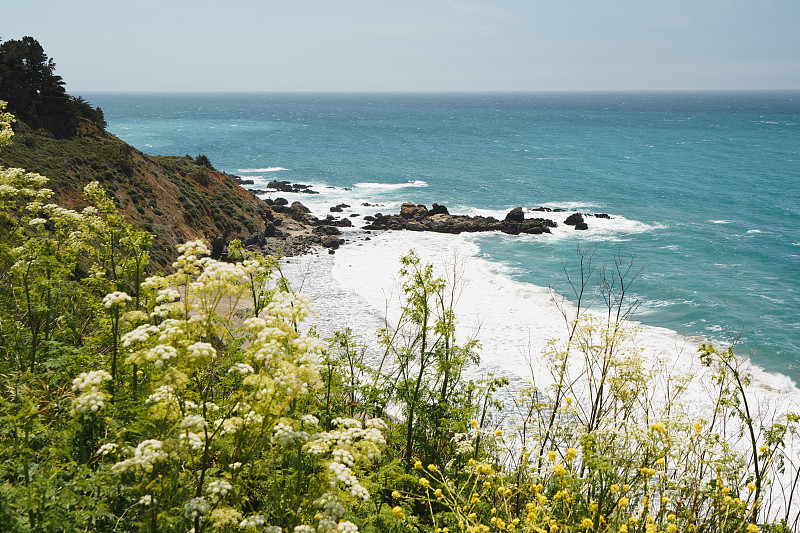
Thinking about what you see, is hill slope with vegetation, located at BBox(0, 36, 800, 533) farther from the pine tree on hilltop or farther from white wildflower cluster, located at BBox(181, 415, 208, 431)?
the pine tree on hilltop

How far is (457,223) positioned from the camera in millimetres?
50750

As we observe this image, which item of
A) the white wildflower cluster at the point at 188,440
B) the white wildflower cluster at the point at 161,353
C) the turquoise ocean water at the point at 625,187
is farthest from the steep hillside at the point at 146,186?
the white wildflower cluster at the point at 188,440

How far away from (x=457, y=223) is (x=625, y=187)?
105 feet

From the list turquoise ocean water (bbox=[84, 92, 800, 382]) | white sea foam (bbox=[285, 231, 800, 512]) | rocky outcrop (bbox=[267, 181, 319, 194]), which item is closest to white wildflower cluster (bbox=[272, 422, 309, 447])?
turquoise ocean water (bbox=[84, 92, 800, 382])

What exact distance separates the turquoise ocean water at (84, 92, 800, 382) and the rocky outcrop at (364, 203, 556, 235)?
3.04m

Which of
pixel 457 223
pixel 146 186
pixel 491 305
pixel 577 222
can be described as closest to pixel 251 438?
pixel 491 305

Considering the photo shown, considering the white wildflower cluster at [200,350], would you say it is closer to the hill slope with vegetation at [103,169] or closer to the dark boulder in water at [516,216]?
the hill slope with vegetation at [103,169]

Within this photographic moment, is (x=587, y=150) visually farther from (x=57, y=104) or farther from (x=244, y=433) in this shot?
(x=244, y=433)

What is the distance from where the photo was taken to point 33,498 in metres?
2.87

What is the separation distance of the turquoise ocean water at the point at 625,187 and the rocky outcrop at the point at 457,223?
9.98 ft

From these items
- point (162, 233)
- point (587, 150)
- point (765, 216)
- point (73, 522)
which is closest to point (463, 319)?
point (162, 233)

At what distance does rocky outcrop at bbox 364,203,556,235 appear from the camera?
49812mm

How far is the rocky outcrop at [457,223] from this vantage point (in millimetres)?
49812

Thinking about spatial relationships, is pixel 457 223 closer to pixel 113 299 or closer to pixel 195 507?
pixel 113 299
